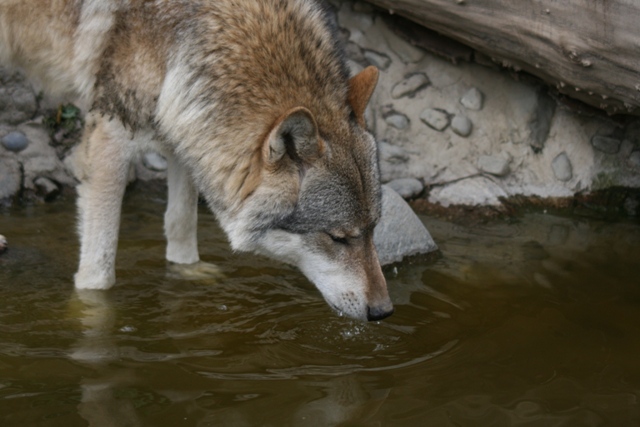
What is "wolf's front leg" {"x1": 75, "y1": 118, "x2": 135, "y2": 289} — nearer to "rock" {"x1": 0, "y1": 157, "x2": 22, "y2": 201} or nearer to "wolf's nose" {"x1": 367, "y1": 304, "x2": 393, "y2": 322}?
"wolf's nose" {"x1": 367, "y1": 304, "x2": 393, "y2": 322}

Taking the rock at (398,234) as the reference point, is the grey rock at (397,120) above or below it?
above

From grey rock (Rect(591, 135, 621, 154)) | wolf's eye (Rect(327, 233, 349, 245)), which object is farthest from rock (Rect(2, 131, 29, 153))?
grey rock (Rect(591, 135, 621, 154))

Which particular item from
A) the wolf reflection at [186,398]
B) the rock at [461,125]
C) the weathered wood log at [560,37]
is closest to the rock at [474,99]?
the rock at [461,125]

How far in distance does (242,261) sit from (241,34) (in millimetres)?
1715

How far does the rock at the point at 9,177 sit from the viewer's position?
18.8 feet

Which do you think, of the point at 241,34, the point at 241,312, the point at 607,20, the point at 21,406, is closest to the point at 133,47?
the point at 241,34

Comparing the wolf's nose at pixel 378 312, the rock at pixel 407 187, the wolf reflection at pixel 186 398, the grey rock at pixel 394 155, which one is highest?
the grey rock at pixel 394 155

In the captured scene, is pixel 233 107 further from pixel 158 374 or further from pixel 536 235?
pixel 536 235

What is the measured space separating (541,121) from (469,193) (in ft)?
2.74

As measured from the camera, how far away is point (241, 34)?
3738mm

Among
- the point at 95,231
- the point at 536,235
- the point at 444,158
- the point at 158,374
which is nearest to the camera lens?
the point at 158,374

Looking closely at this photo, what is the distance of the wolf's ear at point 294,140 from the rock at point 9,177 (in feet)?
9.68

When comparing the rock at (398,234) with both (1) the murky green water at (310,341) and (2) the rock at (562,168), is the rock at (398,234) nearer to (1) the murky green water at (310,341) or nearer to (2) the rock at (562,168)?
(1) the murky green water at (310,341)

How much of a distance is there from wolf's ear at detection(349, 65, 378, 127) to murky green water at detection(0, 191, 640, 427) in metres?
1.10
